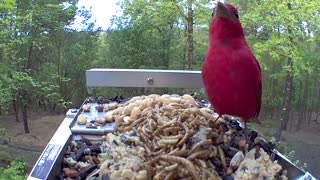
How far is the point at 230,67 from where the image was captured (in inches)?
55.7

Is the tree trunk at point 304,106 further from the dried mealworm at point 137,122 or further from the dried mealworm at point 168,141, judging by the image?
the dried mealworm at point 168,141

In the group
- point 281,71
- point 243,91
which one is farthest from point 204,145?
point 281,71

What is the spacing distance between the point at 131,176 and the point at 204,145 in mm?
298

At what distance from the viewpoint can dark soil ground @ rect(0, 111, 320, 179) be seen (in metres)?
9.57

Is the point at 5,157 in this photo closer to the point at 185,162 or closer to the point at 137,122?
the point at 137,122

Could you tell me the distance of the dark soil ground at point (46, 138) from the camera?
9570 millimetres

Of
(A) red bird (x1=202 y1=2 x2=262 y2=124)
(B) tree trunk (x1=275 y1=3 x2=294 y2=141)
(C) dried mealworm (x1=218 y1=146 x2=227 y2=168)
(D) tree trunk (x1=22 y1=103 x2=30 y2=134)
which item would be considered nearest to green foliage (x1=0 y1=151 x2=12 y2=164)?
(D) tree trunk (x1=22 y1=103 x2=30 y2=134)

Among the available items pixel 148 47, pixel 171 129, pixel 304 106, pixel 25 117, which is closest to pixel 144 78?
pixel 171 129

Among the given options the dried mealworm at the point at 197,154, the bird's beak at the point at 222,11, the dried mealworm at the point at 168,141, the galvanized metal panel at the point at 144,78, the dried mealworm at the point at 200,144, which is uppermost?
the bird's beak at the point at 222,11

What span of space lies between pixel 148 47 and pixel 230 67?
9422mm

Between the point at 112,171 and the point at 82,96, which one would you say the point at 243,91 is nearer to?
the point at 112,171

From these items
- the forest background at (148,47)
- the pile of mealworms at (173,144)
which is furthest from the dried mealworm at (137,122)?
the forest background at (148,47)

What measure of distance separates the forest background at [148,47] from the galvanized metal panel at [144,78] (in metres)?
6.66

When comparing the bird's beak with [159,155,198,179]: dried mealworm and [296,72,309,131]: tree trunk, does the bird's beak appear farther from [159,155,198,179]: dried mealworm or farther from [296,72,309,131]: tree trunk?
[296,72,309,131]: tree trunk
